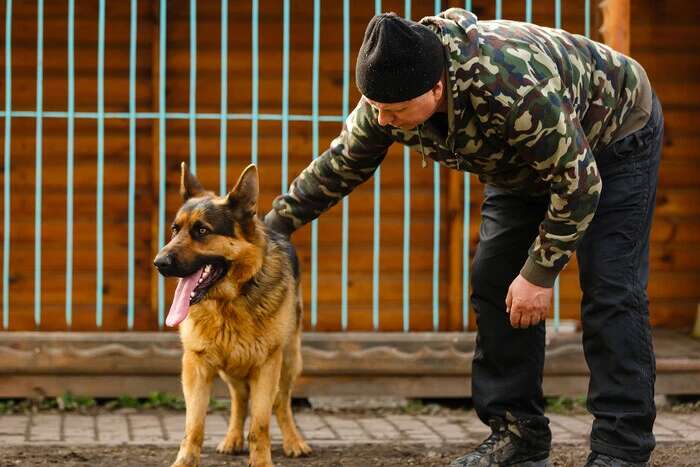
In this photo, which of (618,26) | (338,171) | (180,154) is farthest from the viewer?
(180,154)

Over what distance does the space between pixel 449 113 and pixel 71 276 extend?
158 inches

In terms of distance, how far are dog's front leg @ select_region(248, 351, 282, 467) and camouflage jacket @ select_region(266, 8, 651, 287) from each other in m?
0.84

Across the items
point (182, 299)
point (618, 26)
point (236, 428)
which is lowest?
point (236, 428)

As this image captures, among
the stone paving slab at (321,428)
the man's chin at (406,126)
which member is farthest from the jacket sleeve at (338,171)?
the stone paving slab at (321,428)

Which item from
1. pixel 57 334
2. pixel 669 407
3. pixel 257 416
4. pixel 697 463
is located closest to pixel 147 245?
pixel 57 334

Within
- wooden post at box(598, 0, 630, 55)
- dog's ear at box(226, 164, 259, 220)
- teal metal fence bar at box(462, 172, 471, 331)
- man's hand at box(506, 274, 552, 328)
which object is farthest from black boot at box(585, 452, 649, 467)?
wooden post at box(598, 0, 630, 55)

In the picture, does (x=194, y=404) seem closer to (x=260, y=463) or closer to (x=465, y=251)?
(x=260, y=463)

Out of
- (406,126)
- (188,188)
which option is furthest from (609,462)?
(188,188)

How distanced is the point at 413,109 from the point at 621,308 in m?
1.18

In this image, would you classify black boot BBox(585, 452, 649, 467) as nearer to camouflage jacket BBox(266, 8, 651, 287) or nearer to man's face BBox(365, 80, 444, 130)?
camouflage jacket BBox(266, 8, 651, 287)

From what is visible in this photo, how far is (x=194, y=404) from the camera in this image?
16.1 feet

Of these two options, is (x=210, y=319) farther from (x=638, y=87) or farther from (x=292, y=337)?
(x=638, y=87)

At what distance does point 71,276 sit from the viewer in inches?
289

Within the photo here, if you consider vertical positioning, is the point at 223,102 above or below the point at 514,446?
above
